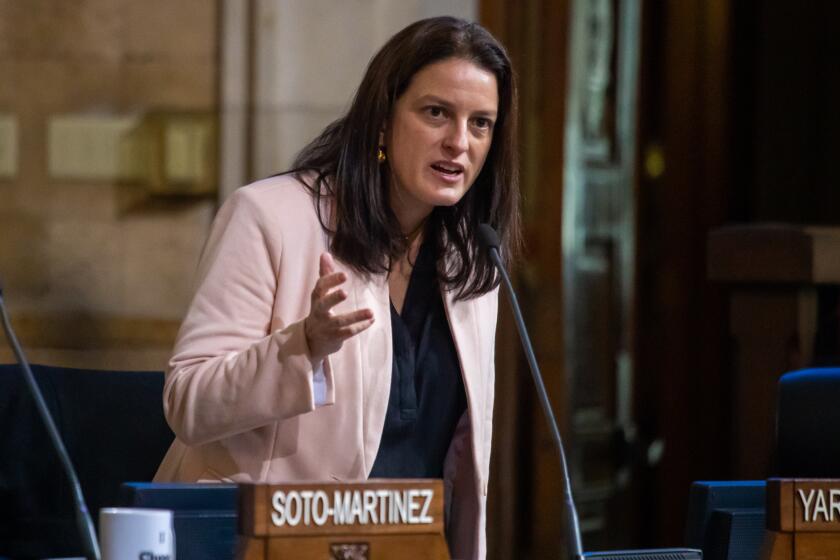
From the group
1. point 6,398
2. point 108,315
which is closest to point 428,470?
point 6,398

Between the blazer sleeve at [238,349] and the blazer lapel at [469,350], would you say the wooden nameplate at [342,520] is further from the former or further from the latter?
the blazer lapel at [469,350]

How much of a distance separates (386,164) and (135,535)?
40.8 inches

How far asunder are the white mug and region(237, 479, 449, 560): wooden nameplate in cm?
8

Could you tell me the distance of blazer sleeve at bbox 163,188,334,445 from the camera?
6.71 feet

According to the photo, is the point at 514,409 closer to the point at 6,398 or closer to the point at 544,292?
the point at 544,292

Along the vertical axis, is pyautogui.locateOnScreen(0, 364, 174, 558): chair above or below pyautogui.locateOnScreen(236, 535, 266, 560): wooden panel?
below

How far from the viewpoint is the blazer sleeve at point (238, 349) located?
204 cm

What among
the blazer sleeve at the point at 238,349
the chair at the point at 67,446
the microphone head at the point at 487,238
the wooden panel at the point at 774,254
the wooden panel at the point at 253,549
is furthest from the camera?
the wooden panel at the point at 774,254

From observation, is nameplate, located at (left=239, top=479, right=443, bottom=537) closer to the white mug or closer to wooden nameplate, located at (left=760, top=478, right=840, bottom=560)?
the white mug

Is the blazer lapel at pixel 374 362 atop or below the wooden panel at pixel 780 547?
atop

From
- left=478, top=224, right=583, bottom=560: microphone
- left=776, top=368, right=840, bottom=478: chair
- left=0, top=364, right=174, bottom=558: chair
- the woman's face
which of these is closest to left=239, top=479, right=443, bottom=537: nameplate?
left=478, top=224, right=583, bottom=560: microphone

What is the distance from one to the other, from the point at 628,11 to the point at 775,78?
2.28 ft

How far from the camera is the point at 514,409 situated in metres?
4.87

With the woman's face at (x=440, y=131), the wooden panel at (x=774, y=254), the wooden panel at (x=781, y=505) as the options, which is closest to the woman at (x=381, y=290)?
the woman's face at (x=440, y=131)
